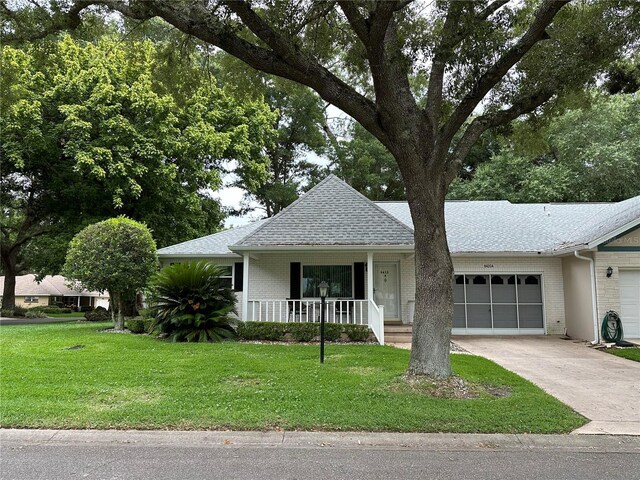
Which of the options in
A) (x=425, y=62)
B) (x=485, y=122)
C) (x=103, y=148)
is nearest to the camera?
(x=485, y=122)

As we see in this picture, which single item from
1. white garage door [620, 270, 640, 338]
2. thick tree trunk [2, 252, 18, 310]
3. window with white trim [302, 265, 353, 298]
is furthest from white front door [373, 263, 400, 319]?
thick tree trunk [2, 252, 18, 310]

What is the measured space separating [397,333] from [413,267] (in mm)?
2628

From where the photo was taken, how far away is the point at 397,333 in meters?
13.5

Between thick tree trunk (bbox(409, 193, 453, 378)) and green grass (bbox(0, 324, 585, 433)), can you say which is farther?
thick tree trunk (bbox(409, 193, 453, 378))

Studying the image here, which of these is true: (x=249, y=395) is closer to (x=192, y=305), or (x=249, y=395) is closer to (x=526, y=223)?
(x=192, y=305)

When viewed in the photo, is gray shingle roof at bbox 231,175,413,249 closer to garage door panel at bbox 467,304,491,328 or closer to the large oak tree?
garage door panel at bbox 467,304,491,328

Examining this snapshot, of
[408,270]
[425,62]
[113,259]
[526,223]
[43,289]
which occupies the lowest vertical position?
[43,289]

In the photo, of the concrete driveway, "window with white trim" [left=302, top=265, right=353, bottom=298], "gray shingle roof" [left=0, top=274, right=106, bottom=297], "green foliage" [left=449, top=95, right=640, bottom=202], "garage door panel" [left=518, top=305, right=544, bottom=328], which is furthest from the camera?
"gray shingle roof" [left=0, top=274, right=106, bottom=297]

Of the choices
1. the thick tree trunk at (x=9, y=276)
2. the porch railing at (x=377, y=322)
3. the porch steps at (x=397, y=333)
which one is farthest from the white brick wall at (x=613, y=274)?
the thick tree trunk at (x=9, y=276)

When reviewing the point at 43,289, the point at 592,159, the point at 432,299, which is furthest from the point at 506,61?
the point at 43,289

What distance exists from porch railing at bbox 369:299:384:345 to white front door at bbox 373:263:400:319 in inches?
94.1

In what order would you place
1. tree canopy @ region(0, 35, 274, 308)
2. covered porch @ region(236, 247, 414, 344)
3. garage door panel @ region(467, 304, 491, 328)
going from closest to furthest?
covered porch @ region(236, 247, 414, 344), garage door panel @ region(467, 304, 491, 328), tree canopy @ region(0, 35, 274, 308)

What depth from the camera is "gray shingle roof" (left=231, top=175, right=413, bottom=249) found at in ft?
43.5

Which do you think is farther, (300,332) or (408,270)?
(408,270)
